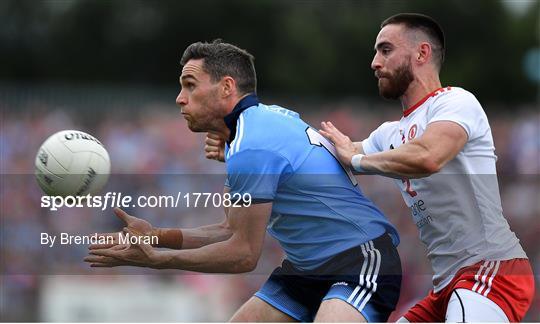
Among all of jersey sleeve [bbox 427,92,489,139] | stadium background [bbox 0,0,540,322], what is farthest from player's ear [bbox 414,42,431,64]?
stadium background [bbox 0,0,540,322]

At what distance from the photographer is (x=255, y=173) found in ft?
20.2

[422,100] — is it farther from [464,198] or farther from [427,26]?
[464,198]

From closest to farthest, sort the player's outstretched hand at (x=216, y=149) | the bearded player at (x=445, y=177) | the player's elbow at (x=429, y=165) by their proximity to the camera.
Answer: the player's elbow at (x=429, y=165), the bearded player at (x=445, y=177), the player's outstretched hand at (x=216, y=149)

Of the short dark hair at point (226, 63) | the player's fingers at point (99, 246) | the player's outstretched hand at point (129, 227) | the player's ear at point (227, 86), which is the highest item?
the short dark hair at point (226, 63)

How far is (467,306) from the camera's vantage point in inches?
240

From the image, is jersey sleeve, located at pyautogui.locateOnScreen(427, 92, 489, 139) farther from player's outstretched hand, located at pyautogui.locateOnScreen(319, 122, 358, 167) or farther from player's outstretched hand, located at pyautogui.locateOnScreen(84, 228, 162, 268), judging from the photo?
player's outstretched hand, located at pyautogui.locateOnScreen(84, 228, 162, 268)

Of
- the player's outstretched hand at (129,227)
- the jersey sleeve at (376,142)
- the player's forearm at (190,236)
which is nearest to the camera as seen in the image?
the player's outstretched hand at (129,227)

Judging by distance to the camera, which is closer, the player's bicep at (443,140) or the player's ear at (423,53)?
the player's bicep at (443,140)

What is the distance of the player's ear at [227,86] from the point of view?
6.50m

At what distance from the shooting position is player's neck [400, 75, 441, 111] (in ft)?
21.6

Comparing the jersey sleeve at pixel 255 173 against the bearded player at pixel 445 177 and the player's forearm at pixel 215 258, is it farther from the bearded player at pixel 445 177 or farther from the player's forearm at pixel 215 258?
the bearded player at pixel 445 177

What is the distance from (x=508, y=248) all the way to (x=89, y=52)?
1715 inches

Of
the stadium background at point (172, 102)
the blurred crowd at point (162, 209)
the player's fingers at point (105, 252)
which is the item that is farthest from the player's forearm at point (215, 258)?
the stadium background at point (172, 102)

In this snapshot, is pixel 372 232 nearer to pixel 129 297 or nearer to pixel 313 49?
pixel 129 297
